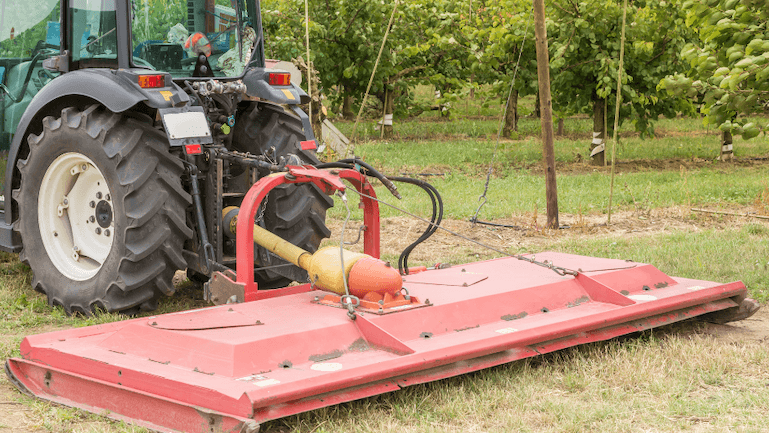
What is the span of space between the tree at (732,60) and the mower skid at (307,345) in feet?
5.28

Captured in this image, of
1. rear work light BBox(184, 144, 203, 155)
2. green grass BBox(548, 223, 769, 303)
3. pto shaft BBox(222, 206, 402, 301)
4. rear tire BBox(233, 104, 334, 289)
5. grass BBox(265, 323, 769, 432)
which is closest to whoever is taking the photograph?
grass BBox(265, 323, 769, 432)

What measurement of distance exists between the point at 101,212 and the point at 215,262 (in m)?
0.81

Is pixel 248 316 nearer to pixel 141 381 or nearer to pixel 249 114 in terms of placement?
pixel 141 381

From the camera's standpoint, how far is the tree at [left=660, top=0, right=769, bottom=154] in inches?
204

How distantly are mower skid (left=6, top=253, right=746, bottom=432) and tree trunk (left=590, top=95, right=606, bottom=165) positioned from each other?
8904mm

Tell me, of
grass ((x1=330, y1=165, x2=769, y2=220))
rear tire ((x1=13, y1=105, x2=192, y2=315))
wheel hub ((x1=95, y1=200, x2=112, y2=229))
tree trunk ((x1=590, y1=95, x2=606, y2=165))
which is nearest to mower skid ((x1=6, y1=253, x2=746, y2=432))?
rear tire ((x1=13, y1=105, x2=192, y2=315))

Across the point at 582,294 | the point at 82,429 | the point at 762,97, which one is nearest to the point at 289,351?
the point at 82,429

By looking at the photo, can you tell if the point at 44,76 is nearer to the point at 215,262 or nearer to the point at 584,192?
the point at 215,262

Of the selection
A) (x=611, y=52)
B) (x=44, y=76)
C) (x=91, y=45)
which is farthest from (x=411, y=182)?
(x=611, y=52)

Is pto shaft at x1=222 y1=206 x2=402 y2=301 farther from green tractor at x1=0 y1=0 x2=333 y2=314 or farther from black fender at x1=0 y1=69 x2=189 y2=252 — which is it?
black fender at x1=0 y1=69 x2=189 y2=252

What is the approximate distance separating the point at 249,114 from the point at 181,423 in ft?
8.86

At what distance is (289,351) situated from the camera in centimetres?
332

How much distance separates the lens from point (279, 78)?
5.27m

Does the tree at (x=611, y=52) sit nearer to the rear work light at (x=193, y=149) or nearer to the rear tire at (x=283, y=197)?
the rear tire at (x=283, y=197)
